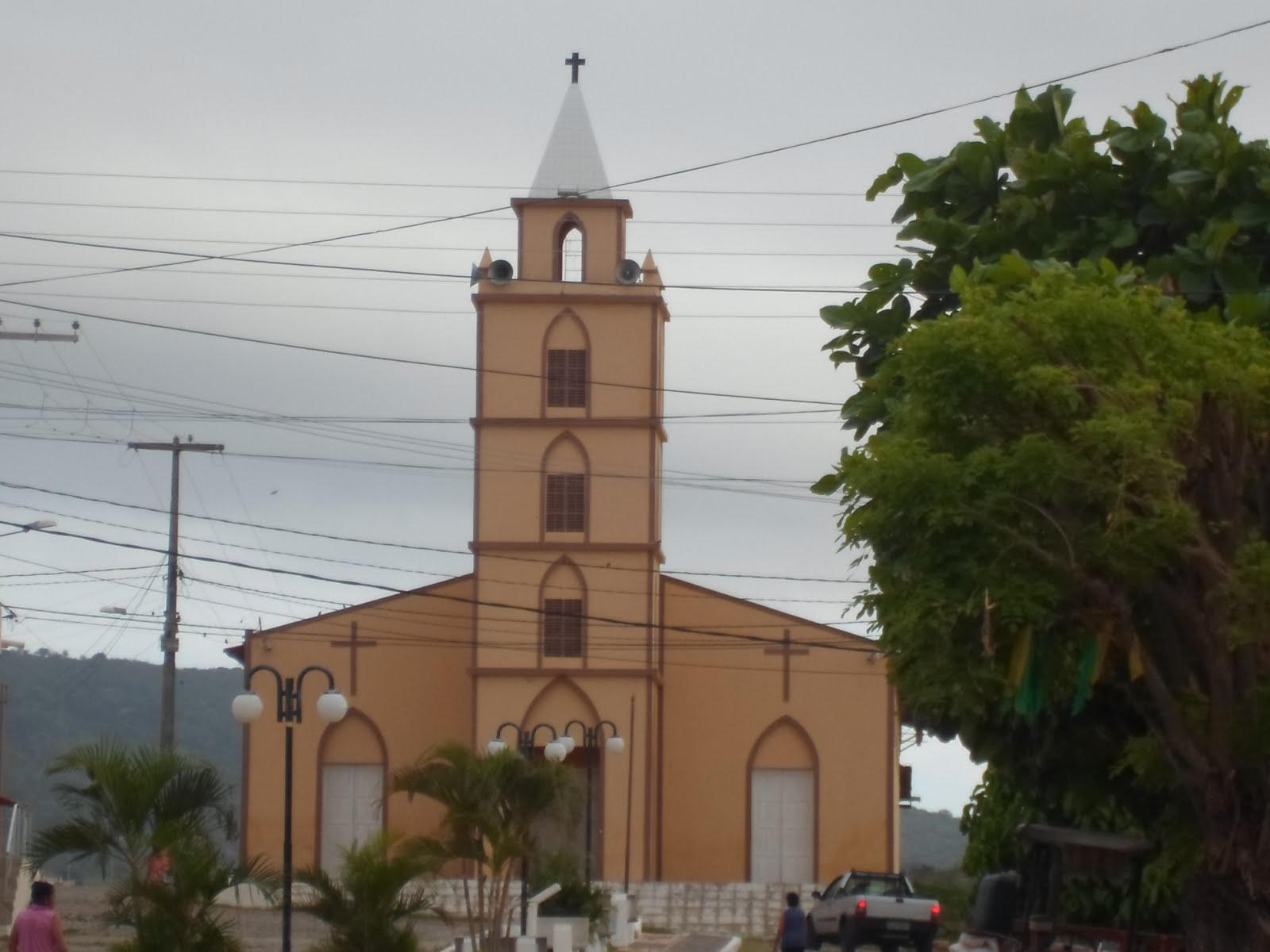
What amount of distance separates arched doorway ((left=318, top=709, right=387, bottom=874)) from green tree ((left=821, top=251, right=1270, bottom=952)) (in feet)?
108

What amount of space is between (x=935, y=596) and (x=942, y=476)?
2.68 feet

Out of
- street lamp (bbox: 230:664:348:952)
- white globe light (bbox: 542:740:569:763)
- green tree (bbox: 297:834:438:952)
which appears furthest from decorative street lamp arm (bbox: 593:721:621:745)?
green tree (bbox: 297:834:438:952)

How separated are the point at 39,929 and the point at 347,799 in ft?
103

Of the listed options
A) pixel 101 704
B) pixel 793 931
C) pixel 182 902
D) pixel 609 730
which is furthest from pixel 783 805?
pixel 101 704

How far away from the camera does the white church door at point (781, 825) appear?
148ft

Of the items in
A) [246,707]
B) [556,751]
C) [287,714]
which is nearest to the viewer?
[246,707]

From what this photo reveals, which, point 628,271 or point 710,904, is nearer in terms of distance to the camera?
point 710,904

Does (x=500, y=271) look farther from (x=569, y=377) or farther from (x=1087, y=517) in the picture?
(x=1087, y=517)

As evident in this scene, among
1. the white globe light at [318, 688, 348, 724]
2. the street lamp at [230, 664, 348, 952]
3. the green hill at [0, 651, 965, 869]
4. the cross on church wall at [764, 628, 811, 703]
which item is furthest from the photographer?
the green hill at [0, 651, 965, 869]

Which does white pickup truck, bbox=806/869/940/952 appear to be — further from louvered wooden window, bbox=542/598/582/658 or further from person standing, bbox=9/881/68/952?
louvered wooden window, bbox=542/598/582/658

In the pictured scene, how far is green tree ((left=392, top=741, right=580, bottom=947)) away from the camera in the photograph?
76.0 feet

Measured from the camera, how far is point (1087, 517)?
1336cm

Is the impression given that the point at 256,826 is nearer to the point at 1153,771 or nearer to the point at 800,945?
the point at 800,945

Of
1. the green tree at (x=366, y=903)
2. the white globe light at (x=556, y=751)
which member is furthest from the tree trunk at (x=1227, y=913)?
the white globe light at (x=556, y=751)
